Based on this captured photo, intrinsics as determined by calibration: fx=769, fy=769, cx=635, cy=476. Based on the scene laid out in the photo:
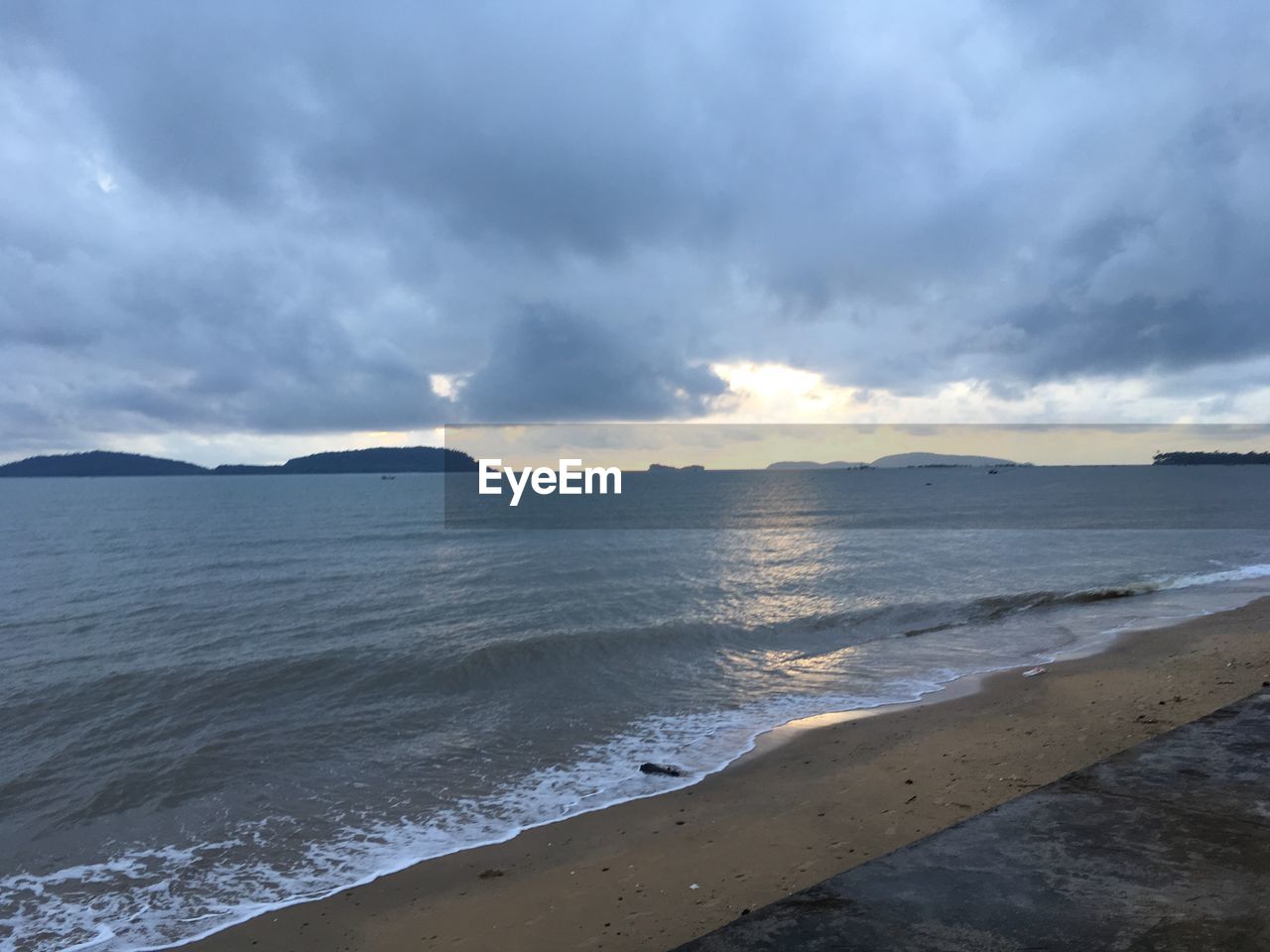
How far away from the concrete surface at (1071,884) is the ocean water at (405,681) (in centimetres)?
551

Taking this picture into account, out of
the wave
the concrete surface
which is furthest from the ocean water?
the concrete surface

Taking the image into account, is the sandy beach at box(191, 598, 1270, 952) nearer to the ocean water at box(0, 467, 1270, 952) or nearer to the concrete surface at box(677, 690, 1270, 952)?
the ocean water at box(0, 467, 1270, 952)

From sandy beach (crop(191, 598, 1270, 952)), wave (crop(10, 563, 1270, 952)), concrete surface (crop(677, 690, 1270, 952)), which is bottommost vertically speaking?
wave (crop(10, 563, 1270, 952))

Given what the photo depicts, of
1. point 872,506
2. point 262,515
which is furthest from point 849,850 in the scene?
point 872,506

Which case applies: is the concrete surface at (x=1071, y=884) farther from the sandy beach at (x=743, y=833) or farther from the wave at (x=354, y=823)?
the wave at (x=354, y=823)

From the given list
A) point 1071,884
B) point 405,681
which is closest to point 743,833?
point 1071,884

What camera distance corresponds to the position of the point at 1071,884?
11.7ft

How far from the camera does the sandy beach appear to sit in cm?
612

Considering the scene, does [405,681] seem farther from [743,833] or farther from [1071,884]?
[1071,884]

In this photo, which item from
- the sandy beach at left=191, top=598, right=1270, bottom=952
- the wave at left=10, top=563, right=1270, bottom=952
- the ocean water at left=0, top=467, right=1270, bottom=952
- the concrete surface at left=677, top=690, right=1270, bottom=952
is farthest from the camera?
the ocean water at left=0, top=467, right=1270, bottom=952

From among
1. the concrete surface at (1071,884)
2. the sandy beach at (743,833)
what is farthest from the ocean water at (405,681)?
the concrete surface at (1071,884)

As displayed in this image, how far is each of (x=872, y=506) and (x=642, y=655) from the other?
77.2 m

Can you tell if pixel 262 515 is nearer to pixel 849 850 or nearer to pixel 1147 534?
pixel 1147 534

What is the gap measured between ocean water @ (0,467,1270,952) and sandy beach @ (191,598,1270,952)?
58 cm
